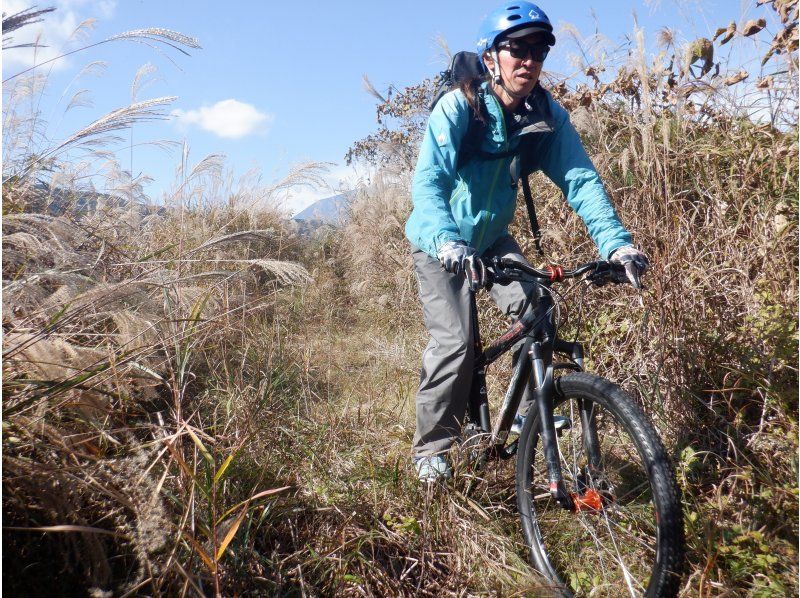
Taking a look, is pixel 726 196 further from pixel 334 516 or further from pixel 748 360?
pixel 334 516

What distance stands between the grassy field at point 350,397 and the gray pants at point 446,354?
23cm

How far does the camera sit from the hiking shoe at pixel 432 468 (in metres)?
2.60

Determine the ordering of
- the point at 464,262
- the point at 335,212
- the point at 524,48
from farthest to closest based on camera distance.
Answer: the point at 335,212 → the point at 524,48 → the point at 464,262

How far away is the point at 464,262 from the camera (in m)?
2.13

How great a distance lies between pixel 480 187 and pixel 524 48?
2.11ft

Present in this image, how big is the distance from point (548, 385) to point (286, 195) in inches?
231

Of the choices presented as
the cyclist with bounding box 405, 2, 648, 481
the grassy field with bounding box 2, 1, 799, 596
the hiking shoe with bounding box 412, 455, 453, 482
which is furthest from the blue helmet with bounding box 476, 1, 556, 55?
the hiking shoe with bounding box 412, 455, 453, 482

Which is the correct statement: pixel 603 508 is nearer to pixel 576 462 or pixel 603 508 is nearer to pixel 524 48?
pixel 576 462

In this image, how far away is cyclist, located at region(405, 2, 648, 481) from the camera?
253 cm

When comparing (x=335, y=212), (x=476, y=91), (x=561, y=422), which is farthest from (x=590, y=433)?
(x=335, y=212)

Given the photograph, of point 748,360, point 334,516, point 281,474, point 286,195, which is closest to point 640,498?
point 748,360

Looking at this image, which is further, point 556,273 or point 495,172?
point 495,172

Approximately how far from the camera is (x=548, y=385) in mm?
2238

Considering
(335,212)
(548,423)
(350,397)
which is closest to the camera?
(548,423)
